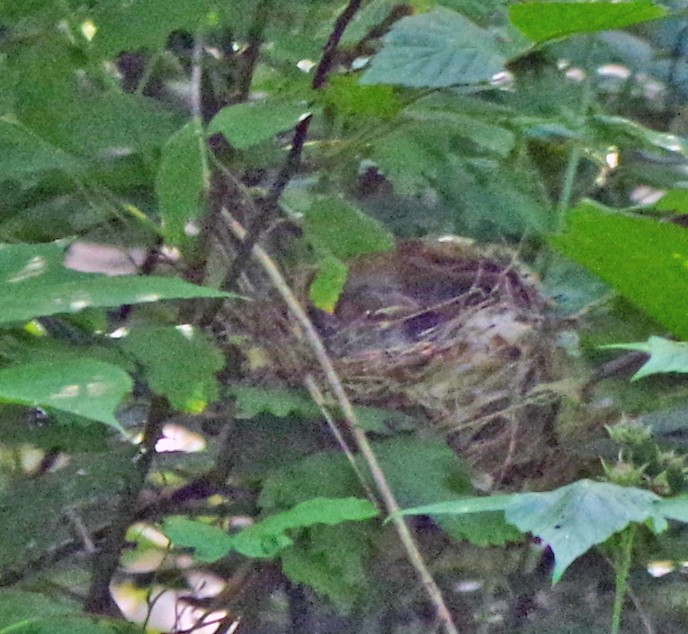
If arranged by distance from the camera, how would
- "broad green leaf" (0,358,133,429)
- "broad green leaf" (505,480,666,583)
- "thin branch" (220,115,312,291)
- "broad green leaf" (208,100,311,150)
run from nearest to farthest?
"broad green leaf" (0,358,133,429), "broad green leaf" (505,480,666,583), "broad green leaf" (208,100,311,150), "thin branch" (220,115,312,291)

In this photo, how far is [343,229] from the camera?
0.87 metres

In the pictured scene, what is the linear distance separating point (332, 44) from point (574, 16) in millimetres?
175

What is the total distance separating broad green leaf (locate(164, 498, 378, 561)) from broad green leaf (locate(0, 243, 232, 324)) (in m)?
0.15

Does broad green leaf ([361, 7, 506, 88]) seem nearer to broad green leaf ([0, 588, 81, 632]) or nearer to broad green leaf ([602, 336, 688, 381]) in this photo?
broad green leaf ([602, 336, 688, 381])

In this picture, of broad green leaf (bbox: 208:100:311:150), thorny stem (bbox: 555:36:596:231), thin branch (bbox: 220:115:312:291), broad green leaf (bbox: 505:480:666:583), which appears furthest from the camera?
thorny stem (bbox: 555:36:596:231)

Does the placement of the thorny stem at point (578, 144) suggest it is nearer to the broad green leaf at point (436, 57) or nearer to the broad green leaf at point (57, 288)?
the broad green leaf at point (436, 57)

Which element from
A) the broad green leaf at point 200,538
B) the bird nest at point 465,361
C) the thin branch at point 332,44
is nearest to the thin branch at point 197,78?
the thin branch at point 332,44

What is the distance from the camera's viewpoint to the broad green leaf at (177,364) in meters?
0.76

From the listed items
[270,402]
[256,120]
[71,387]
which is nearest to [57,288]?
[71,387]

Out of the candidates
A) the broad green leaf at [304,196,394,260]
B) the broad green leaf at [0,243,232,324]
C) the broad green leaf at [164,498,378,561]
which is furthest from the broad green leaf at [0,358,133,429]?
the broad green leaf at [304,196,394,260]

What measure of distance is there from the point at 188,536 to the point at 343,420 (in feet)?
0.89

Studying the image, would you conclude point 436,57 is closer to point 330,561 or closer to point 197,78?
point 197,78

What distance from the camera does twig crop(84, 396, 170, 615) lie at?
2.81 ft

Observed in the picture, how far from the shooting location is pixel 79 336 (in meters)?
0.85
